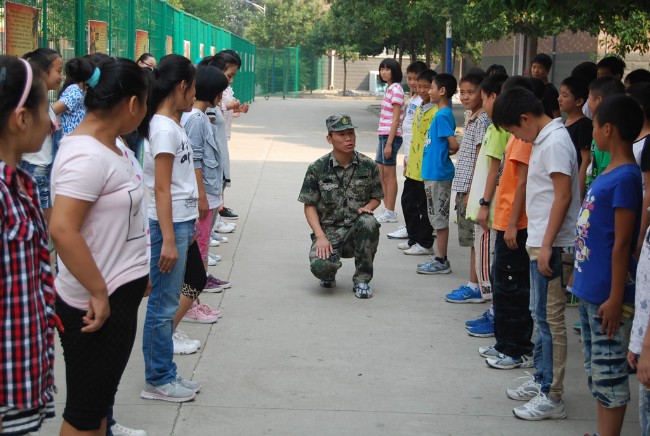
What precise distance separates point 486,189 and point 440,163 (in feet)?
6.32

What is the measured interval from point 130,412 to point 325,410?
1.02 m

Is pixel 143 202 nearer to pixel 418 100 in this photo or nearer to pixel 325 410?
pixel 325 410

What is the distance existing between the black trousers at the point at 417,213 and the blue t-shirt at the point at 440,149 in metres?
0.69

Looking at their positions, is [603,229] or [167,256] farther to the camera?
[167,256]

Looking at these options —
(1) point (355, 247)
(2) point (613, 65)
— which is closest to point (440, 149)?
(1) point (355, 247)

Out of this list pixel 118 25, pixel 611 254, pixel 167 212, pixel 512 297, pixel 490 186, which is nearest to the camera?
pixel 611 254

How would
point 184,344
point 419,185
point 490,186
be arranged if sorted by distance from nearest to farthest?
point 184,344 → point 490,186 → point 419,185

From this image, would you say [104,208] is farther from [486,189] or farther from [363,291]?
[363,291]

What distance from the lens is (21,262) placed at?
2.52 metres

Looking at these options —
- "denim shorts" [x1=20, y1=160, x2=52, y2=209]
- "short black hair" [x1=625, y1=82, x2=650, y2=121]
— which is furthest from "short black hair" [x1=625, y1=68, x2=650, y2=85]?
"denim shorts" [x1=20, y1=160, x2=52, y2=209]

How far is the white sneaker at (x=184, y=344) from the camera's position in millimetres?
5535

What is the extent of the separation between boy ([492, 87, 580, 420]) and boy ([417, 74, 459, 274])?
2.98 m

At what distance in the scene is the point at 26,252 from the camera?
2535 millimetres

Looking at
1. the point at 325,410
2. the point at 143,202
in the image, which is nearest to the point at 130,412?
the point at 325,410
